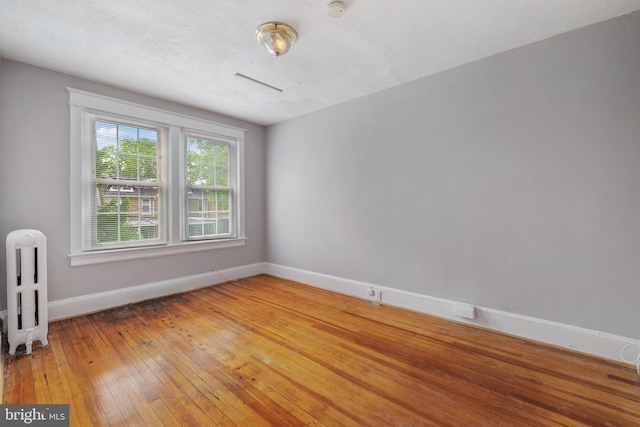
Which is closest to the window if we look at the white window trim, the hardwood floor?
the white window trim

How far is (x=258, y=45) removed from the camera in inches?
93.1

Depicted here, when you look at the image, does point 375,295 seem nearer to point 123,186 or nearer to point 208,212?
point 208,212

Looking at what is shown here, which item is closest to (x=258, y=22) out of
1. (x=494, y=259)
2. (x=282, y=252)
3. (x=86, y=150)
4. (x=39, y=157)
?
(x=86, y=150)

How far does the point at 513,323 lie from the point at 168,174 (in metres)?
4.36

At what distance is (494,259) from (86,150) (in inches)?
178

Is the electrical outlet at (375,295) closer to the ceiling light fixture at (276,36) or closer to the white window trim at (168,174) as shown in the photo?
the white window trim at (168,174)

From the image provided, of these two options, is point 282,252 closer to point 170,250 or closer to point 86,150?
point 170,250

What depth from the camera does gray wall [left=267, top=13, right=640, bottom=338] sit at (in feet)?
6.71

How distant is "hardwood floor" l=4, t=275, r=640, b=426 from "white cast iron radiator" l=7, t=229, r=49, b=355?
166mm

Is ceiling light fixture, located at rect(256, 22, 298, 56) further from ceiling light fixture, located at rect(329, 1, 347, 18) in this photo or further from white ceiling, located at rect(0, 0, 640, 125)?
ceiling light fixture, located at rect(329, 1, 347, 18)

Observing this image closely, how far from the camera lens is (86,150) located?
297 cm

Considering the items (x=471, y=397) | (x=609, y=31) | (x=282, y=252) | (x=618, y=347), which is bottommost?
(x=471, y=397)

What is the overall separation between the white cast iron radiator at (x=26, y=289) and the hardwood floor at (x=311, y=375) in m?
0.17

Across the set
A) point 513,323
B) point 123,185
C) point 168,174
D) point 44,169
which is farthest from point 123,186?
point 513,323
